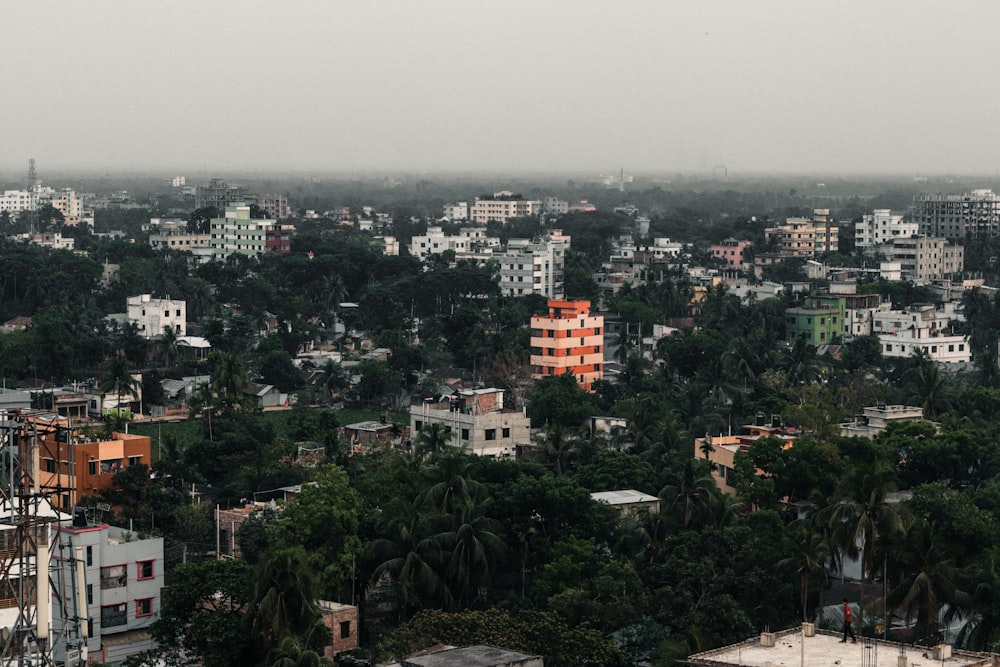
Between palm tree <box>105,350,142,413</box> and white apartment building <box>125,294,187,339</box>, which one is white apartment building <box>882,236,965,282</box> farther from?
palm tree <box>105,350,142,413</box>

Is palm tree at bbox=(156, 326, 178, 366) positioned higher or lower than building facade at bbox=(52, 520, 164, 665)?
lower

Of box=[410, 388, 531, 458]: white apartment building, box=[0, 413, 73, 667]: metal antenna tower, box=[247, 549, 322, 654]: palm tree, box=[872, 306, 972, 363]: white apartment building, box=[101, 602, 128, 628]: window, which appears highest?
box=[0, 413, 73, 667]: metal antenna tower

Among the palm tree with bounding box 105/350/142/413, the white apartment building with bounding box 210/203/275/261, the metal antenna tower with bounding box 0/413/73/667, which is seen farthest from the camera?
the white apartment building with bounding box 210/203/275/261

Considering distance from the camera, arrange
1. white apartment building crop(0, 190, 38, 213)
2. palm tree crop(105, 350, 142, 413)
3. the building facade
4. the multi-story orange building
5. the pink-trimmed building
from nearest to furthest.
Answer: the building facade < palm tree crop(105, 350, 142, 413) < the multi-story orange building < the pink-trimmed building < white apartment building crop(0, 190, 38, 213)

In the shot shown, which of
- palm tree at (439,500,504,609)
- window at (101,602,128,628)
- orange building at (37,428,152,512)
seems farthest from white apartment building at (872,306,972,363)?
window at (101,602,128,628)

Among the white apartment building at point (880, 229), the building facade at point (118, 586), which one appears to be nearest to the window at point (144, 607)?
the building facade at point (118, 586)

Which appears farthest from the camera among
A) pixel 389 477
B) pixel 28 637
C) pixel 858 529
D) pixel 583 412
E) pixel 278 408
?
pixel 278 408

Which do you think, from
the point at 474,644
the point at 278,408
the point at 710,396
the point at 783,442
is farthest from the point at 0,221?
the point at 474,644

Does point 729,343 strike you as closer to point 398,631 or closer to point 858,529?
point 858,529

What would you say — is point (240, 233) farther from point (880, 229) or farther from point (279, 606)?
point (279, 606)
